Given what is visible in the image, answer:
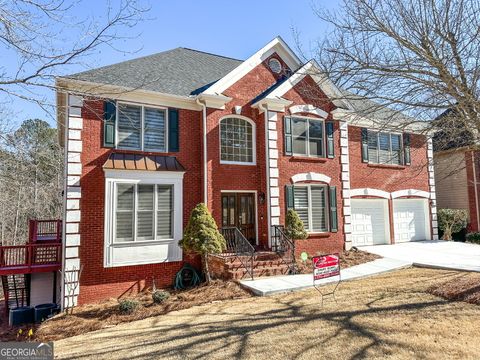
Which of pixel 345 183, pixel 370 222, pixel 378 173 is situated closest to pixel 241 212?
pixel 345 183

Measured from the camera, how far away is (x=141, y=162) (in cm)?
1101

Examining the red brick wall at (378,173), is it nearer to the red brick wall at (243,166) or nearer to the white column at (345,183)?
the white column at (345,183)

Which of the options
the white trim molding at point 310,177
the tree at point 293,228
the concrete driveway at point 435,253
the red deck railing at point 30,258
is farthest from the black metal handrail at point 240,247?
the concrete driveway at point 435,253

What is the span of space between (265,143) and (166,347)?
8.83m

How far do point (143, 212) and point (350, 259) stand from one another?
26.0 ft

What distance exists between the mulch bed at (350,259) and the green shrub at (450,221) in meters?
6.88

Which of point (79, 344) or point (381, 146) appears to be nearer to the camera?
point (79, 344)

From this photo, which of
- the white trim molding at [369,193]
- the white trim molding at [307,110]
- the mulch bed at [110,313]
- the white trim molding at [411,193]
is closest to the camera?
the mulch bed at [110,313]

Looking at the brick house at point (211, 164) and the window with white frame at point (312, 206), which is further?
the window with white frame at point (312, 206)

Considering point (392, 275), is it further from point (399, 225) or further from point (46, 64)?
point (46, 64)

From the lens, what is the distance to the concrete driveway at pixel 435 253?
10.9m

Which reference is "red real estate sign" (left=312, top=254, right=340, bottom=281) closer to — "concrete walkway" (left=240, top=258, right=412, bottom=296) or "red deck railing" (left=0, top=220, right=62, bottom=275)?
"concrete walkway" (left=240, top=258, right=412, bottom=296)

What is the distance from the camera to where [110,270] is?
1033 cm

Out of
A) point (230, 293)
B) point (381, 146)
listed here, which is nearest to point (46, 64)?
point (230, 293)
